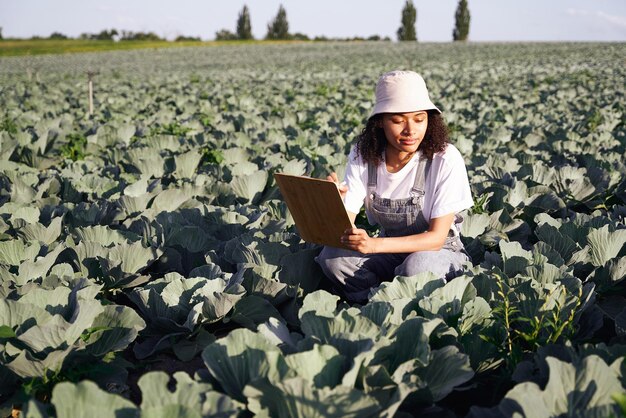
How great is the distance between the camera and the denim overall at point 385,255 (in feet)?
8.31

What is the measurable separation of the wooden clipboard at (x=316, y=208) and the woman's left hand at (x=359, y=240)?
3cm

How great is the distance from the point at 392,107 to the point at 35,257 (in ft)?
5.22

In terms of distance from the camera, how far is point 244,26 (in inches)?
2562

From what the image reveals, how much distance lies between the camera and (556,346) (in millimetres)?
1665

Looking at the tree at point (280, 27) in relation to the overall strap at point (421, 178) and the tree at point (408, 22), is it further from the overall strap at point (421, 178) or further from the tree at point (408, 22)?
the overall strap at point (421, 178)

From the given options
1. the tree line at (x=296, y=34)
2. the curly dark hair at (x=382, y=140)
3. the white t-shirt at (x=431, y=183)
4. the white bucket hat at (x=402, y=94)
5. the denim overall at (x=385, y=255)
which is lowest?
the denim overall at (x=385, y=255)

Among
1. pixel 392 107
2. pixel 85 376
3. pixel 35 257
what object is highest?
pixel 392 107

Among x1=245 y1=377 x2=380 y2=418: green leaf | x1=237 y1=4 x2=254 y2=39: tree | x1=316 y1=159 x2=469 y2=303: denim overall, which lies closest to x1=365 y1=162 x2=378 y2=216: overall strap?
x1=316 y1=159 x2=469 y2=303: denim overall

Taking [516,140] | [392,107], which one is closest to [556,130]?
[516,140]

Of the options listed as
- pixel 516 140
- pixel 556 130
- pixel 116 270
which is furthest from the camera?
pixel 556 130

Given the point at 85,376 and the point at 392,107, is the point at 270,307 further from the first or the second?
the point at 392,107

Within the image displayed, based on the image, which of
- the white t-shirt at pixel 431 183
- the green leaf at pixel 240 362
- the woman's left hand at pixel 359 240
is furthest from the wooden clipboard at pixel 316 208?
the green leaf at pixel 240 362

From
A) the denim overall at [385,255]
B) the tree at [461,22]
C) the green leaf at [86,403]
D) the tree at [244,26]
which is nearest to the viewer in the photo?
the green leaf at [86,403]

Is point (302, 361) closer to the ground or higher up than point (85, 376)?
higher up
